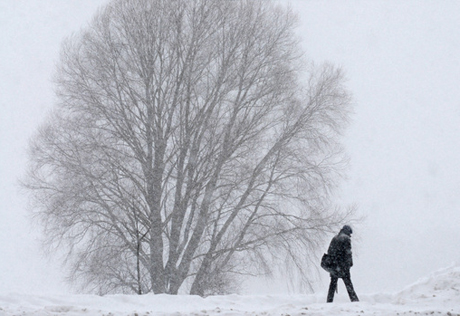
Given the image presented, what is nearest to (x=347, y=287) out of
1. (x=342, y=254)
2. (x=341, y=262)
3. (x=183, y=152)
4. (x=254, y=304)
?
(x=341, y=262)

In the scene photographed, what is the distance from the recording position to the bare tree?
45.6 ft

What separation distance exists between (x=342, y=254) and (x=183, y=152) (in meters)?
6.04

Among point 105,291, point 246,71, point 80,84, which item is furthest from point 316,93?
point 105,291

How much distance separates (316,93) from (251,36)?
8.05 feet

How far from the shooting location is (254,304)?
382 inches

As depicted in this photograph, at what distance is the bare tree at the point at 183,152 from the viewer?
1389cm

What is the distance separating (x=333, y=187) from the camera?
1553 centimetres

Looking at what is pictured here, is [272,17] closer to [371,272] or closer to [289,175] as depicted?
[289,175]

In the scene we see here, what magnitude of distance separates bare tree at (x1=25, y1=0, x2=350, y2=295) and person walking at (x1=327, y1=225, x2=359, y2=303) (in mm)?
4121

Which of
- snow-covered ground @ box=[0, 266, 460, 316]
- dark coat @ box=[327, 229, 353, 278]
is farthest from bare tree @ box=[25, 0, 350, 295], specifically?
dark coat @ box=[327, 229, 353, 278]

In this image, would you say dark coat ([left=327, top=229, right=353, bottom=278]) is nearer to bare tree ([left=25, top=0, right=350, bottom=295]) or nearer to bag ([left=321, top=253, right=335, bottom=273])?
bag ([left=321, top=253, right=335, bottom=273])

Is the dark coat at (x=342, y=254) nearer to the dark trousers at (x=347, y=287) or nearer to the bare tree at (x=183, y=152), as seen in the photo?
the dark trousers at (x=347, y=287)

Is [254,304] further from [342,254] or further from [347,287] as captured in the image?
[342,254]

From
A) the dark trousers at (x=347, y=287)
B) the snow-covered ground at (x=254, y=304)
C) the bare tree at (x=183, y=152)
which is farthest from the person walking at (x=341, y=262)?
the bare tree at (x=183, y=152)
